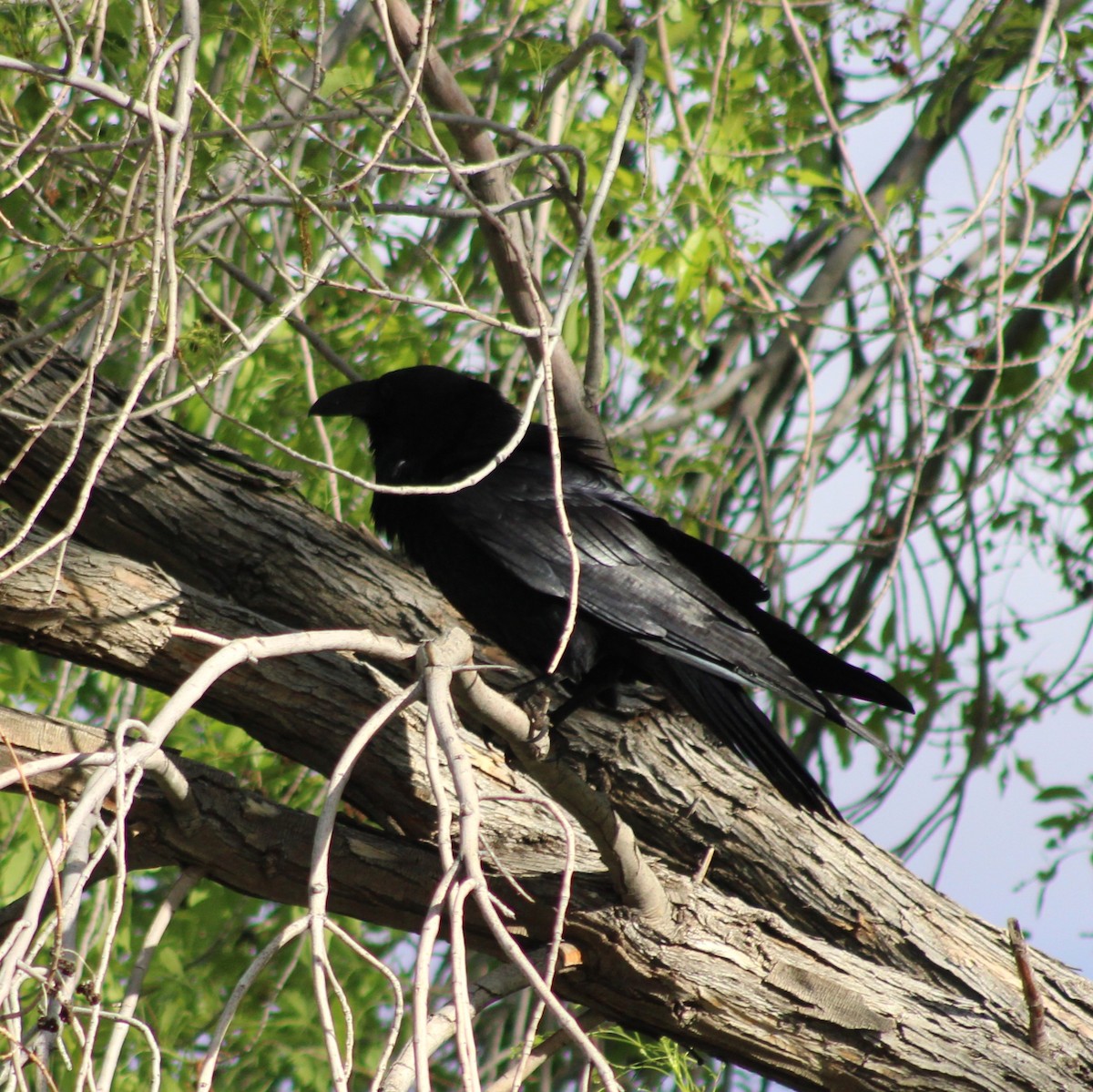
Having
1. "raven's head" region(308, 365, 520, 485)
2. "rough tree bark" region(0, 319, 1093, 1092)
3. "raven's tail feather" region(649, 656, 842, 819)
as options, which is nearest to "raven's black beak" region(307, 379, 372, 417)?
"raven's head" region(308, 365, 520, 485)

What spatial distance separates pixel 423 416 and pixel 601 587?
100 centimetres

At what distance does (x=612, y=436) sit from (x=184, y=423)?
152cm

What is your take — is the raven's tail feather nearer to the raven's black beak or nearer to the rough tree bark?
the rough tree bark

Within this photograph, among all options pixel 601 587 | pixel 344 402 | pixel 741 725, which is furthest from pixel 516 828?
pixel 344 402

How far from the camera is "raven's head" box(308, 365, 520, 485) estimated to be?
13.4ft

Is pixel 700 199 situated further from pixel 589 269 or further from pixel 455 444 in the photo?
pixel 455 444

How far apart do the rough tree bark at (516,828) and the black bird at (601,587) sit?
20cm

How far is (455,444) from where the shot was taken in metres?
4.16

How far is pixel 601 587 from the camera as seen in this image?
3.64 meters


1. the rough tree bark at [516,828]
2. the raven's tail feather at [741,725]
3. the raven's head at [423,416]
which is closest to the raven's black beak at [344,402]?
the raven's head at [423,416]

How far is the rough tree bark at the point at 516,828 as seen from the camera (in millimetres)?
2932

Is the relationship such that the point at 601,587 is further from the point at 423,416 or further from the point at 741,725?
the point at 423,416

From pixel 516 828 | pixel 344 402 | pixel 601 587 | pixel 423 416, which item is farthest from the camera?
Answer: pixel 423 416

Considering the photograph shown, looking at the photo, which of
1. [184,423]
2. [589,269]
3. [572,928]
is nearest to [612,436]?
[589,269]
